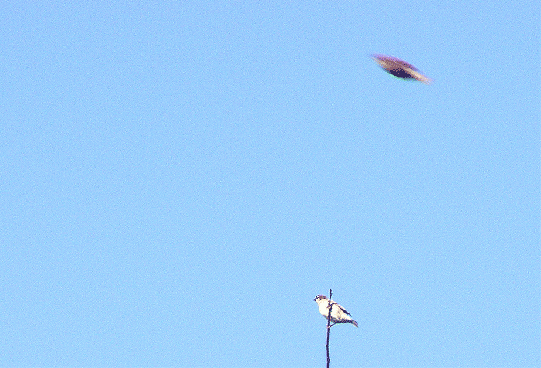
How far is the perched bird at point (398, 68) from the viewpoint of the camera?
10398 mm

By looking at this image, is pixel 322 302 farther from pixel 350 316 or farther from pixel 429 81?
pixel 429 81

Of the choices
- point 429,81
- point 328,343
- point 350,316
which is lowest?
point 328,343

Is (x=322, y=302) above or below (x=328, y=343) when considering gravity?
above

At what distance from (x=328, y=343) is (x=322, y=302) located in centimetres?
1309

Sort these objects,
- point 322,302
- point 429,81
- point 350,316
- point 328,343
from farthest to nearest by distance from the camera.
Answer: point 322,302 < point 350,316 < point 429,81 < point 328,343

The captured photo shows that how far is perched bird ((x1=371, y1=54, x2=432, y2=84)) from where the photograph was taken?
34.1 feet

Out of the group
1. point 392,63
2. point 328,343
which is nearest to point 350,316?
point 392,63

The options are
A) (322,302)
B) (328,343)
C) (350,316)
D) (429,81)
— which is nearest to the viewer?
(328,343)

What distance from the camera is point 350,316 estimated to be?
16312mm

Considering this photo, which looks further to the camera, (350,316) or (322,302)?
(322,302)

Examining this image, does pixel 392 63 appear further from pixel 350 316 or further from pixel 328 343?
pixel 350 316

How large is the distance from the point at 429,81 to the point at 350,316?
7.47 m

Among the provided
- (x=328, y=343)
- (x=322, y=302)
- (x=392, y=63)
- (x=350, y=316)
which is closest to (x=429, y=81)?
(x=392, y=63)

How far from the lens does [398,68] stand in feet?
34.4
